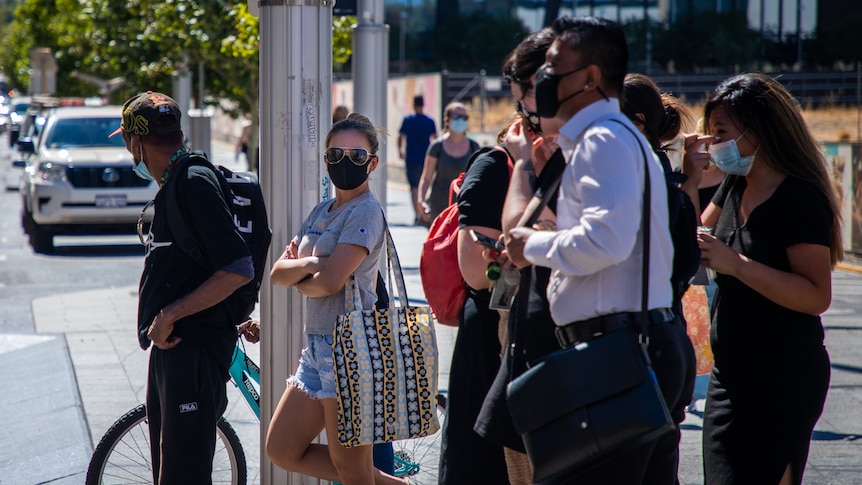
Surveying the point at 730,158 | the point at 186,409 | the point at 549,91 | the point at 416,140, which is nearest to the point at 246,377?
the point at 186,409

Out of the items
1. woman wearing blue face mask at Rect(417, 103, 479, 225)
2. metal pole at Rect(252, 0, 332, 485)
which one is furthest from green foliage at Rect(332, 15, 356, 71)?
metal pole at Rect(252, 0, 332, 485)

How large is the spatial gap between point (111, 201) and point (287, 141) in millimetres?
11254

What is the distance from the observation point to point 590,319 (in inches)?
107

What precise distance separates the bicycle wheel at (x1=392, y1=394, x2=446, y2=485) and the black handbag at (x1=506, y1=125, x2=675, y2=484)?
6.81 feet

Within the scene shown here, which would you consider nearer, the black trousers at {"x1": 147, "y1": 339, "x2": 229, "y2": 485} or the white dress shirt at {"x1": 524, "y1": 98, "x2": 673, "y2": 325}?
the white dress shirt at {"x1": 524, "y1": 98, "x2": 673, "y2": 325}

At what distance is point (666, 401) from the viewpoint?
287 cm

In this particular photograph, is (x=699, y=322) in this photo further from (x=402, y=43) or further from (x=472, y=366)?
(x=402, y=43)

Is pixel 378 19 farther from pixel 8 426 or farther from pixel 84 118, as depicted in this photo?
pixel 84 118

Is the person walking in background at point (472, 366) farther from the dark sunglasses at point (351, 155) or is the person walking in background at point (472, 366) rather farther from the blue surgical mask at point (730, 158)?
the blue surgical mask at point (730, 158)

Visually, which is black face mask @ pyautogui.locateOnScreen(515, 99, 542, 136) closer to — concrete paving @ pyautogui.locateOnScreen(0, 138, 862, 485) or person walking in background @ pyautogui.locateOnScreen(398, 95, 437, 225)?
concrete paving @ pyautogui.locateOnScreen(0, 138, 862, 485)

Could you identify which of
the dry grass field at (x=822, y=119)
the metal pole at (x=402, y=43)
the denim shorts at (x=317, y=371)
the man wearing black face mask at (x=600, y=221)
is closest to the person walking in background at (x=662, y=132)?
the man wearing black face mask at (x=600, y=221)

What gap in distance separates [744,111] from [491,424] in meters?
1.37

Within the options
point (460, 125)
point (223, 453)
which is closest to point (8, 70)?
point (460, 125)

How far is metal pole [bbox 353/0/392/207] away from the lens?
7512 millimetres
